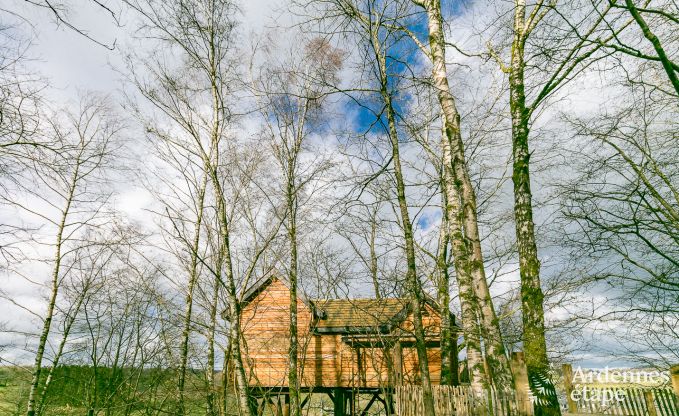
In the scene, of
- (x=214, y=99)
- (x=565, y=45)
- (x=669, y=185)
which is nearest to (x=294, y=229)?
(x=214, y=99)

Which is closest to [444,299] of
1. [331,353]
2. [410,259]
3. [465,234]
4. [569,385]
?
[569,385]

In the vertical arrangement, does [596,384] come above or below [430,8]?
below

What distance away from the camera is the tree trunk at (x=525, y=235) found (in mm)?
5191

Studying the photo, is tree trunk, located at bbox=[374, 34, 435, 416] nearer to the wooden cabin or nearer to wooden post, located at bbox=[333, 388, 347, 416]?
the wooden cabin

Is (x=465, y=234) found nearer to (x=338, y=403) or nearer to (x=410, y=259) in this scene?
(x=410, y=259)

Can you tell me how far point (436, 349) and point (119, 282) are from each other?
11978 mm

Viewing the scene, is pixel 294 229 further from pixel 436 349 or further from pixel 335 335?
pixel 436 349

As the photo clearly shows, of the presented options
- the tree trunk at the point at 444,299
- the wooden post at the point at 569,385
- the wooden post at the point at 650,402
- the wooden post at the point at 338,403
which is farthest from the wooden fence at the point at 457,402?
the wooden post at the point at 338,403

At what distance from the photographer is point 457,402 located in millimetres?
6996

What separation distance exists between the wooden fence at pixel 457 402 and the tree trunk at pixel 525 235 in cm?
86

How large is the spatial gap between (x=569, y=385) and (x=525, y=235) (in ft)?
30.5

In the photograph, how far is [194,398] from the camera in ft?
26.0

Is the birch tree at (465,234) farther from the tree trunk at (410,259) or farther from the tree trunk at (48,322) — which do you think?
the tree trunk at (48,322)

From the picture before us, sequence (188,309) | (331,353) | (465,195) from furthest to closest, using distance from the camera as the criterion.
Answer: (331,353) → (188,309) → (465,195)
